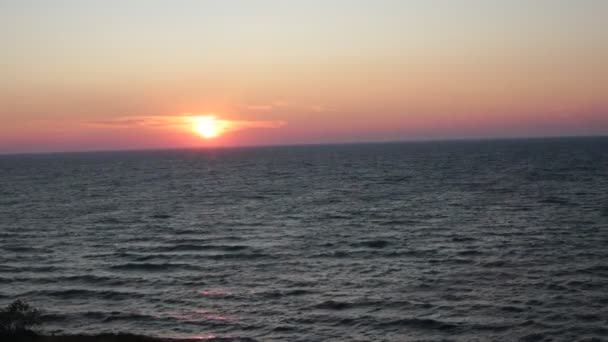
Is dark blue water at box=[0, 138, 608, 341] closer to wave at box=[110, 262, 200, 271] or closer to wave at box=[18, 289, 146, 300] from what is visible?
wave at box=[18, 289, 146, 300]

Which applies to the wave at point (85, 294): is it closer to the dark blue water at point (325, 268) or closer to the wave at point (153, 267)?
the dark blue water at point (325, 268)

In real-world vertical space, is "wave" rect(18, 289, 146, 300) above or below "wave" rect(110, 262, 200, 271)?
below

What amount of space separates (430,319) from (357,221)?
34.1 m

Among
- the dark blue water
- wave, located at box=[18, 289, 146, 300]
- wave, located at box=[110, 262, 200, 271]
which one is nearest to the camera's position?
the dark blue water

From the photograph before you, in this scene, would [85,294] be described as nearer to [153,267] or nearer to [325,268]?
[153,267]

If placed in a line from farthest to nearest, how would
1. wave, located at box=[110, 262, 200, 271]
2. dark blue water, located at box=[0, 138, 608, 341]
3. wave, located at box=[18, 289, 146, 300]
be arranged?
1. wave, located at box=[110, 262, 200, 271]
2. wave, located at box=[18, 289, 146, 300]
3. dark blue water, located at box=[0, 138, 608, 341]

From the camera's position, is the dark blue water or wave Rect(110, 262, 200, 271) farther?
wave Rect(110, 262, 200, 271)

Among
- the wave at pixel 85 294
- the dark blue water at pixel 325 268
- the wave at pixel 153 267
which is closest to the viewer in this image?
the dark blue water at pixel 325 268

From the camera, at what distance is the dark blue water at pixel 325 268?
29.5 meters

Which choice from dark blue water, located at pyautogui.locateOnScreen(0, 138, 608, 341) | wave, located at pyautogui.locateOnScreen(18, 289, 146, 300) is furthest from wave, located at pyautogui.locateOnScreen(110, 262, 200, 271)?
wave, located at pyautogui.locateOnScreen(18, 289, 146, 300)

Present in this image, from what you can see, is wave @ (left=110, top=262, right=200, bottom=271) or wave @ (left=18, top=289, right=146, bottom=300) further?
wave @ (left=110, top=262, right=200, bottom=271)

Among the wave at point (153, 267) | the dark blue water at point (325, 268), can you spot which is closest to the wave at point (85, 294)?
the dark blue water at point (325, 268)

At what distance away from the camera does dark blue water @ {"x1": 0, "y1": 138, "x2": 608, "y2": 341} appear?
29469 millimetres

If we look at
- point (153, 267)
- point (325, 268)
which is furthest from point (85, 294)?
point (325, 268)
